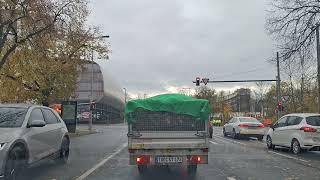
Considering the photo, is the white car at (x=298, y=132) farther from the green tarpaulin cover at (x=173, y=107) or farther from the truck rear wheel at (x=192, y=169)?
the green tarpaulin cover at (x=173, y=107)

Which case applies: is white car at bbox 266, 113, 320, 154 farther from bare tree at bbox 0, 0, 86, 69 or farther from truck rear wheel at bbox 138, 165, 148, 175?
bare tree at bbox 0, 0, 86, 69

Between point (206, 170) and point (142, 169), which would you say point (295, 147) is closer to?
point (206, 170)

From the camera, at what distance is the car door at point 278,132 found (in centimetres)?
1961

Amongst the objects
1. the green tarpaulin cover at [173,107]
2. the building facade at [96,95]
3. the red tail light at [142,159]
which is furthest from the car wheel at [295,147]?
the building facade at [96,95]

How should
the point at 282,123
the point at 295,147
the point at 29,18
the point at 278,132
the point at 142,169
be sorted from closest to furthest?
the point at 142,169 < the point at 295,147 < the point at 282,123 < the point at 278,132 < the point at 29,18

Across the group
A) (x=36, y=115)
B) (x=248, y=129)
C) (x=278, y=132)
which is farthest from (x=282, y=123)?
(x=36, y=115)

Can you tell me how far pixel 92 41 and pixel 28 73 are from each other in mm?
6620

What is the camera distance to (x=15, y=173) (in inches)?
375

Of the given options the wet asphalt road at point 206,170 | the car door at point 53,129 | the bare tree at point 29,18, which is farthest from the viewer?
the bare tree at point 29,18

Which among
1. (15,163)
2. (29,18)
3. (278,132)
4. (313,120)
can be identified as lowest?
(15,163)

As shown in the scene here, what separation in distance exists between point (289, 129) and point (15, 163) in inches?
480

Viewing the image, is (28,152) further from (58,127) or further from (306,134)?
(306,134)

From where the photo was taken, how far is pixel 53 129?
12.5m

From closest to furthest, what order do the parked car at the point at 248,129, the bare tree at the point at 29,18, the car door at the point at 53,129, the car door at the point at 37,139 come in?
the car door at the point at 37,139
the car door at the point at 53,129
the bare tree at the point at 29,18
the parked car at the point at 248,129
